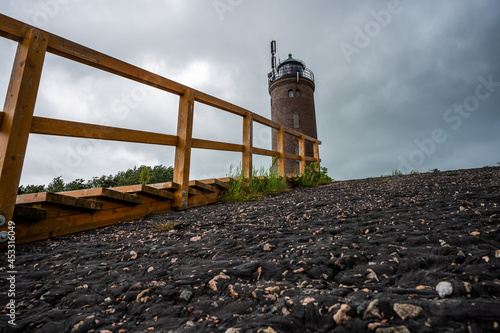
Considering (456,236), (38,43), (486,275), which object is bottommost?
(486,275)

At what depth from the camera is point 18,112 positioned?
2729 millimetres

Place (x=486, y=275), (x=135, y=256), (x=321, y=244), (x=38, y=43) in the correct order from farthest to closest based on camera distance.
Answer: (x=38, y=43) → (x=135, y=256) → (x=321, y=244) → (x=486, y=275)

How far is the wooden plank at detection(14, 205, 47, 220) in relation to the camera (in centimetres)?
273

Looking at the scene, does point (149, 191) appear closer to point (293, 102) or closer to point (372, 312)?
point (372, 312)

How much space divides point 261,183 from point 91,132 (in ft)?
12.4

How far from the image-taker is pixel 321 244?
6.73 ft

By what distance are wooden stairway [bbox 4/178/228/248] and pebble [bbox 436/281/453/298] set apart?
3.61m

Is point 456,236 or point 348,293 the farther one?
point 456,236

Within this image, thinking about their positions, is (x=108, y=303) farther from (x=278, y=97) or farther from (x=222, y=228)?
(x=278, y=97)

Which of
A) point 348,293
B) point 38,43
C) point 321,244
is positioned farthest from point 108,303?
point 38,43

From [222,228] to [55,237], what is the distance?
201cm

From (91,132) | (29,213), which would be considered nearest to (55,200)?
(29,213)

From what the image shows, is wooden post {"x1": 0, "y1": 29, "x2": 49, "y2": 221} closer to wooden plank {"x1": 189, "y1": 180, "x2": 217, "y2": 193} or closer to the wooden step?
the wooden step

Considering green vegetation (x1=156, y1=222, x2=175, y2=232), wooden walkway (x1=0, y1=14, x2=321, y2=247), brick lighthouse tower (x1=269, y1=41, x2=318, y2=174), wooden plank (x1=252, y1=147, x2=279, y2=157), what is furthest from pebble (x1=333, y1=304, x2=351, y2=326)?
brick lighthouse tower (x1=269, y1=41, x2=318, y2=174)
